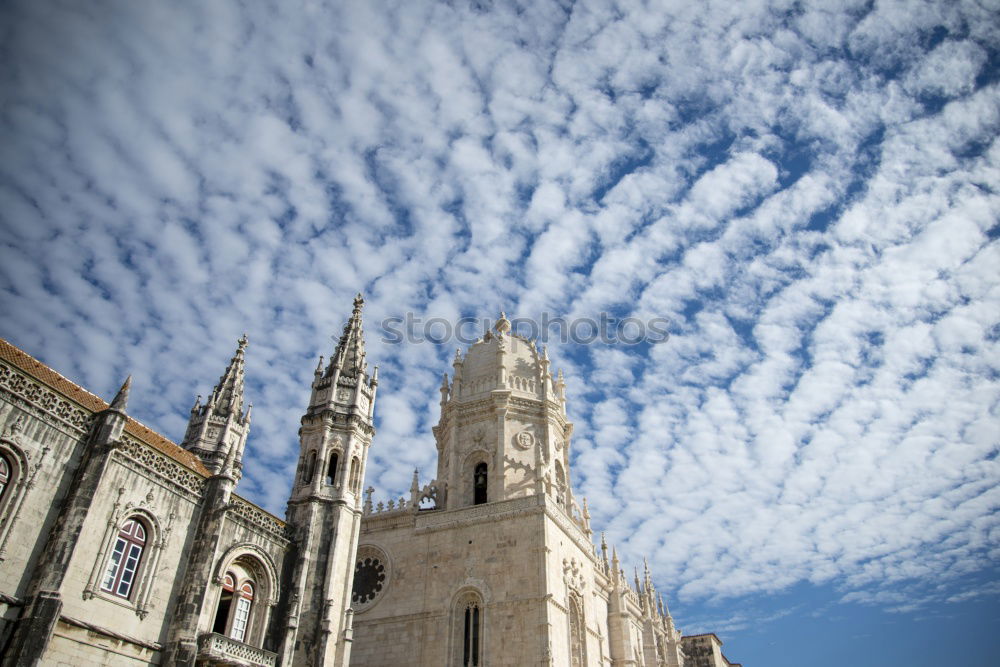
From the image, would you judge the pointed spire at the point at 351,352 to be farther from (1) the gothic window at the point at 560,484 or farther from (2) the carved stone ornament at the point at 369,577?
(1) the gothic window at the point at 560,484

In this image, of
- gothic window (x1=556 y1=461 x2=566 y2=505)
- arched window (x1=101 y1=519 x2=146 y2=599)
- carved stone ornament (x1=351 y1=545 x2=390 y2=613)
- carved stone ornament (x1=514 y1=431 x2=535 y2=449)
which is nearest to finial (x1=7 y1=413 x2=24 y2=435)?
arched window (x1=101 y1=519 x2=146 y2=599)

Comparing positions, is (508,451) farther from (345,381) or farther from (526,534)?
(345,381)

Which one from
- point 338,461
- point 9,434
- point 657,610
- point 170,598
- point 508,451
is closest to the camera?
point 9,434

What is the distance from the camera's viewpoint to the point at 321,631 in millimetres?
23625

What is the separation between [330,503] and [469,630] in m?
9.31

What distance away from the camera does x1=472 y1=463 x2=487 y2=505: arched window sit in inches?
1419

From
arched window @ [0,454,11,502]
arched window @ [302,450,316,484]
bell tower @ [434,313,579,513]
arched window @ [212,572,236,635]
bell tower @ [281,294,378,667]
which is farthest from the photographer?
bell tower @ [434,313,579,513]

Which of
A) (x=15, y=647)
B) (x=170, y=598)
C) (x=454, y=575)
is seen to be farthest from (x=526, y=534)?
(x=15, y=647)

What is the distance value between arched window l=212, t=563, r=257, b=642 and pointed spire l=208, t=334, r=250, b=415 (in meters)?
12.3

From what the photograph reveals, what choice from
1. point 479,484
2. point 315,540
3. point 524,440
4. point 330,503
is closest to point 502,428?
point 524,440

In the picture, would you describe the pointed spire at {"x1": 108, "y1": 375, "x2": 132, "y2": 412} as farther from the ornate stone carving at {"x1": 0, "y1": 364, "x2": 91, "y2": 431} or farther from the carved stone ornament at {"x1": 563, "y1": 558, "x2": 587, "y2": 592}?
the carved stone ornament at {"x1": 563, "y1": 558, "x2": 587, "y2": 592}

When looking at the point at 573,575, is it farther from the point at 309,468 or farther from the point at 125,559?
the point at 125,559

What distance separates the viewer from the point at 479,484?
3647 cm

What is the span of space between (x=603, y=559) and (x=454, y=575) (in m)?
13.0
